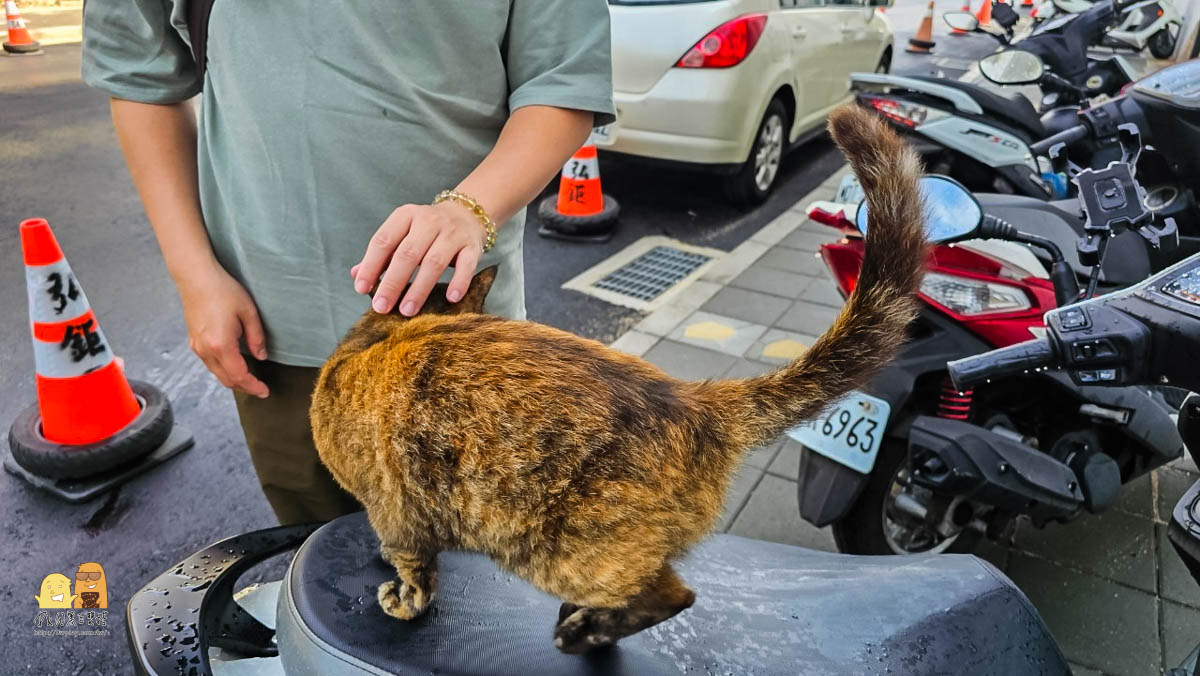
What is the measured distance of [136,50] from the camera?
145 centimetres

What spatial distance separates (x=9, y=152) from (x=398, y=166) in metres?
7.79

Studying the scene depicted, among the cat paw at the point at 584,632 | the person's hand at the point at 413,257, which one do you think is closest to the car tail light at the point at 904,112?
the person's hand at the point at 413,257

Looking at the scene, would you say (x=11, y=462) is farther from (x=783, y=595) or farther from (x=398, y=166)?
(x=783, y=595)

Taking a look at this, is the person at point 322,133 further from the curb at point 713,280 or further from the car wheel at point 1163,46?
the car wheel at point 1163,46

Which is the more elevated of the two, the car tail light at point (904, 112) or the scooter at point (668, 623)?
the car tail light at point (904, 112)

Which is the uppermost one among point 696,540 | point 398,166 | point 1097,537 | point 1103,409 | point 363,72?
point 363,72

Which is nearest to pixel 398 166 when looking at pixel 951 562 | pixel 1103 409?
pixel 951 562

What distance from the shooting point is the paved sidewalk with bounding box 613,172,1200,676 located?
102 inches

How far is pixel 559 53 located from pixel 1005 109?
10.8ft

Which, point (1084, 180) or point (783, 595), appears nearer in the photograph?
point (783, 595)

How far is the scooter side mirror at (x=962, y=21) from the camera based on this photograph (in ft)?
17.7

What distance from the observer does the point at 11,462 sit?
3.29 metres

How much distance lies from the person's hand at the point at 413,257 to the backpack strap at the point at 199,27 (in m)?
0.59
